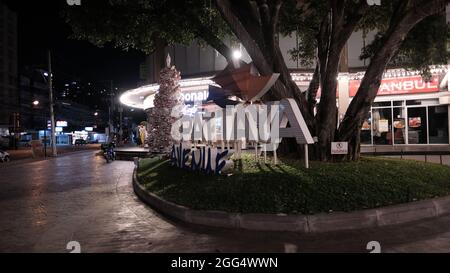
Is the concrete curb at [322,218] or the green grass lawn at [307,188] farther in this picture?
the green grass lawn at [307,188]

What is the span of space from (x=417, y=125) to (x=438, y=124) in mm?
1194

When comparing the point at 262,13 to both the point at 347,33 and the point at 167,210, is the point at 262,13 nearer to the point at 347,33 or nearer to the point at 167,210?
the point at 347,33

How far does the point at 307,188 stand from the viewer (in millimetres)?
8125

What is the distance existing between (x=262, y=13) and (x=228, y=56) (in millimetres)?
1778

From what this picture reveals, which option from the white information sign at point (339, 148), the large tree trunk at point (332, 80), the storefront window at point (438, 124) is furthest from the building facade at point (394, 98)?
the white information sign at point (339, 148)

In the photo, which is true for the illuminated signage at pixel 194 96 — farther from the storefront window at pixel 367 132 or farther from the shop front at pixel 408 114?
the storefront window at pixel 367 132

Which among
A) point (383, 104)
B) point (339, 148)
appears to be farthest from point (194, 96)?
point (339, 148)

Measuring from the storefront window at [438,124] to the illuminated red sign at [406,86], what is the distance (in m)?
1.35

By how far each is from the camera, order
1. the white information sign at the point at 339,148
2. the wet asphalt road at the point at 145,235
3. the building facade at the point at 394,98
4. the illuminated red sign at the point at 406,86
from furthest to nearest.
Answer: the building facade at the point at 394,98 → the illuminated red sign at the point at 406,86 → the white information sign at the point at 339,148 → the wet asphalt road at the point at 145,235

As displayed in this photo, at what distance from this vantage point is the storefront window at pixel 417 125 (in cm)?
2558

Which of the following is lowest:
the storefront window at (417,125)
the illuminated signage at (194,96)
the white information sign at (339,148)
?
the white information sign at (339,148)
